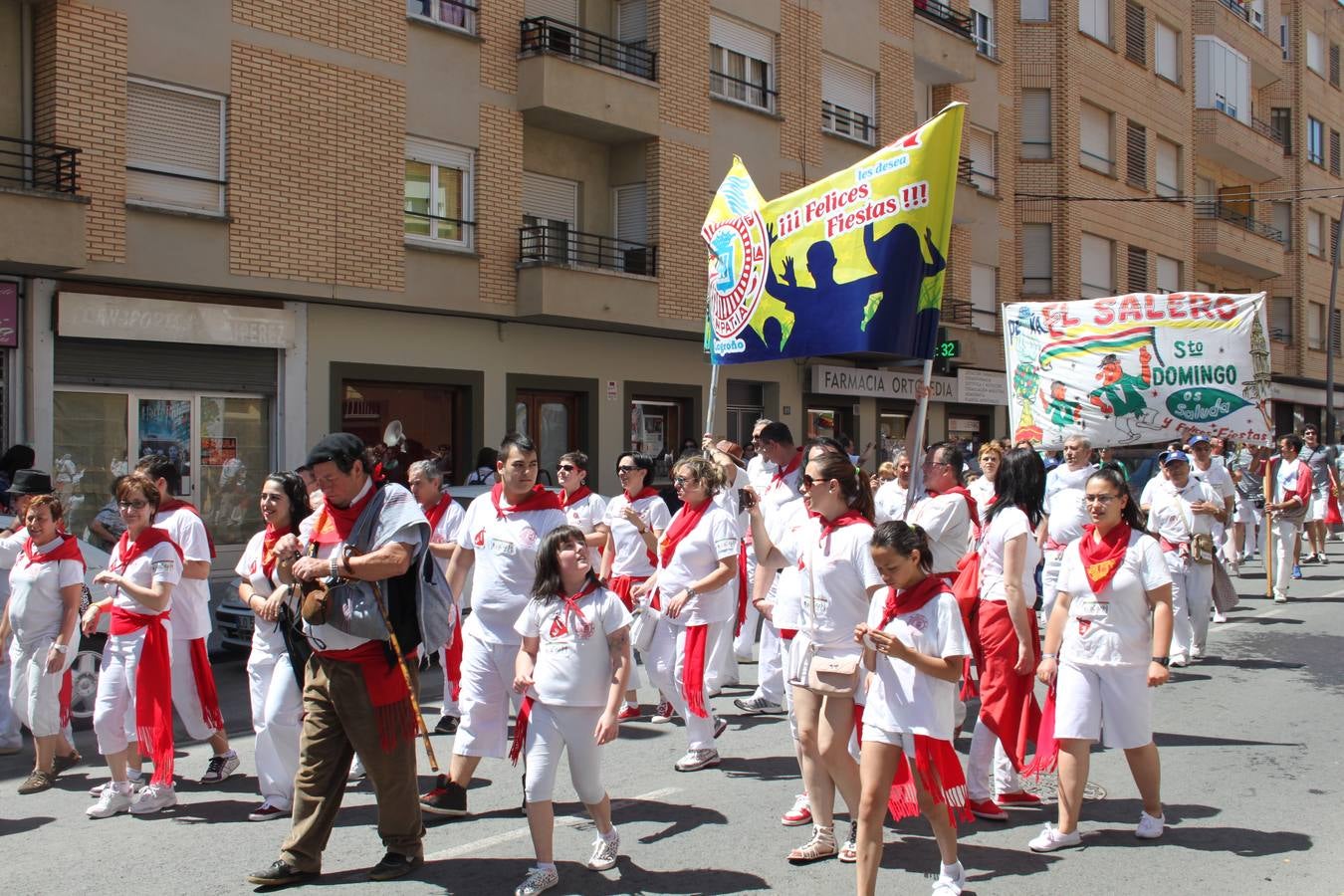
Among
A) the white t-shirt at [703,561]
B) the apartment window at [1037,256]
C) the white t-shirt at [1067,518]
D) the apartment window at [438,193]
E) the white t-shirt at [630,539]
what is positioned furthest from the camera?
the apartment window at [1037,256]

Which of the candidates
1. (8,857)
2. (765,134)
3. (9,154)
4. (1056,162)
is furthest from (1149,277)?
(8,857)

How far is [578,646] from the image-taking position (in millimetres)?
5168

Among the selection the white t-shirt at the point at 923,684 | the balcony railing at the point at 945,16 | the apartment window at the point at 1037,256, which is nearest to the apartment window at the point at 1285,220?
the apartment window at the point at 1037,256

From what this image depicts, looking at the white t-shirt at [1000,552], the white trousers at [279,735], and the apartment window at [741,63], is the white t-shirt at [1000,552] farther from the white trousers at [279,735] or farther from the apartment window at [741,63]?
the apartment window at [741,63]

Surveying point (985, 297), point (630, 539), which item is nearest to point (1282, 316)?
point (985, 297)

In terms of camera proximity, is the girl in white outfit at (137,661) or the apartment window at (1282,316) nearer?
the girl in white outfit at (137,661)

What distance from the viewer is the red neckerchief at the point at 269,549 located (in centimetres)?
611

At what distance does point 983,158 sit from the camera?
2862cm

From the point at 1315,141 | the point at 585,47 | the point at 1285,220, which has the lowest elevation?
the point at 585,47

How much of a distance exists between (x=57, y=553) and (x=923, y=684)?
483 cm

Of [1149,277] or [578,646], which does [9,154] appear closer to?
[578,646]

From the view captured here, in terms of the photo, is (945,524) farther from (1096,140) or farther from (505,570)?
(1096,140)

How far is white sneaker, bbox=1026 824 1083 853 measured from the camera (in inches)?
218

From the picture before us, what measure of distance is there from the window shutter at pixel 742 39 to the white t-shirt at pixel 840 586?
1700 centimetres
